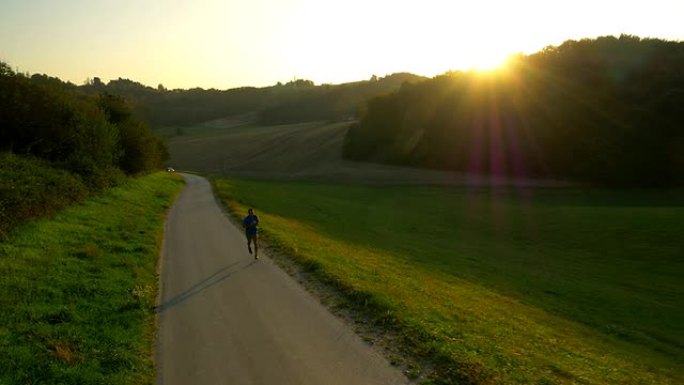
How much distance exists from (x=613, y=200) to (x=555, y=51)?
44.9 metres

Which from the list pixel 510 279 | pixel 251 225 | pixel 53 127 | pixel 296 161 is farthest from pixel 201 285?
pixel 296 161

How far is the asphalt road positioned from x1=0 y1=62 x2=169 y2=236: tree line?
7608 millimetres

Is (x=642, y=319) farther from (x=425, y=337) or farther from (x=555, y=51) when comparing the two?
(x=555, y=51)

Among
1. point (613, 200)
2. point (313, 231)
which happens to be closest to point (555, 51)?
point (613, 200)

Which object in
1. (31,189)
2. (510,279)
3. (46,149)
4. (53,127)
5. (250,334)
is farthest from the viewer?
(53,127)

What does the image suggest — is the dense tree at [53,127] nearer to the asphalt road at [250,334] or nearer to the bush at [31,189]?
the bush at [31,189]

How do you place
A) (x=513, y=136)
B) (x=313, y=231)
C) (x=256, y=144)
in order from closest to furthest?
(x=313, y=231) → (x=513, y=136) → (x=256, y=144)

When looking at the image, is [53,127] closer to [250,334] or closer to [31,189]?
[31,189]

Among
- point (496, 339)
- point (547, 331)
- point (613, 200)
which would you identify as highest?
point (496, 339)

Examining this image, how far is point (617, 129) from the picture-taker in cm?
7594

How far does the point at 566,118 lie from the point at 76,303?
79.1 m

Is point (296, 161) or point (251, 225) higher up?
point (251, 225)

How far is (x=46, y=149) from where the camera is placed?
32.8m

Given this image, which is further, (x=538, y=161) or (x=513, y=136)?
(x=513, y=136)
